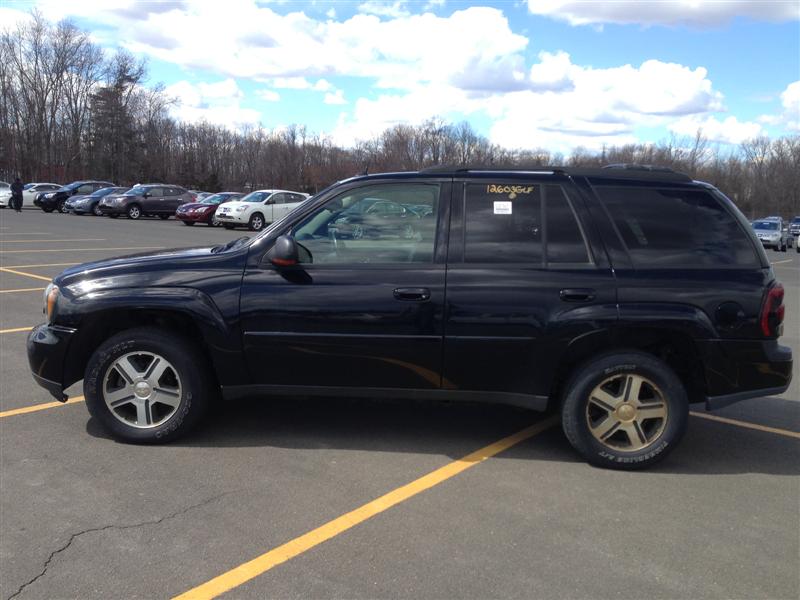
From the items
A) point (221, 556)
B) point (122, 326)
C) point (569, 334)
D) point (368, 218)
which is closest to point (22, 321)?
point (122, 326)

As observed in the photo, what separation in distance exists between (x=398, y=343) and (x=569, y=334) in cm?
104

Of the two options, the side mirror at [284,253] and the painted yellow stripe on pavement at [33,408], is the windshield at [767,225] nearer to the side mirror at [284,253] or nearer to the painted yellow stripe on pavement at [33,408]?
the side mirror at [284,253]

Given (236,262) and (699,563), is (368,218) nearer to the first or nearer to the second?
(236,262)

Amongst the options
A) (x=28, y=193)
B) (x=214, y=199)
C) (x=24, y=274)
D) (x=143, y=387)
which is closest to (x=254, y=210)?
(x=214, y=199)

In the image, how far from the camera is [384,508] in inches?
142

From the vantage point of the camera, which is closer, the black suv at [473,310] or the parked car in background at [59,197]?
the black suv at [473,310]

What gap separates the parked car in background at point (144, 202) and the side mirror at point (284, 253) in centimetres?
3185

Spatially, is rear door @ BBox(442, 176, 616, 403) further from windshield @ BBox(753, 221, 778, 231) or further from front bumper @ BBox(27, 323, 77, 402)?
windshield @ BBox(753, 221, 778, 231)

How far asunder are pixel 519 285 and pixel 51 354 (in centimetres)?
304

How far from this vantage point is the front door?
4113 mm

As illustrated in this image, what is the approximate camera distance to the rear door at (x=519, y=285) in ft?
13.4

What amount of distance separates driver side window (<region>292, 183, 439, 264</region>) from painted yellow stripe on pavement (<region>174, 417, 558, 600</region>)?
1320 mm

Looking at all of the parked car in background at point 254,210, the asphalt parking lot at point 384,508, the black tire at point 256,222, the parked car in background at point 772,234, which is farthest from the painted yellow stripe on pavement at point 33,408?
the parked car in background at point 772,234

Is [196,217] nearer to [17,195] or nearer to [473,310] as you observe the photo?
[17,195]
